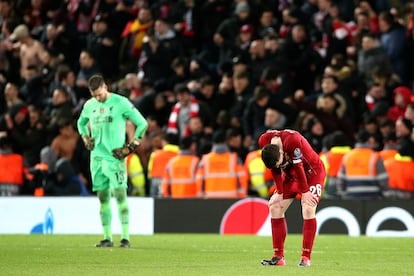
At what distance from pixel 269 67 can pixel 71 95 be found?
4428 millimetres

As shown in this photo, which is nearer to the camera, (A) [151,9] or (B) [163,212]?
(B) [163,212]

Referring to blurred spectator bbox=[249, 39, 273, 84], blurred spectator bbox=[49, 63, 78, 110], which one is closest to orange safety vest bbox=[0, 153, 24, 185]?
blurred spectator bbox=[49, 63, 78, 110]

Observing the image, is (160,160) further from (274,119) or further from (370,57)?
(370,57)

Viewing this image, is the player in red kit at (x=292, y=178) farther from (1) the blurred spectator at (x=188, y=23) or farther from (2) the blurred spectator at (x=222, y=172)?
(1) the blurred spectator at (x=188, y=23)

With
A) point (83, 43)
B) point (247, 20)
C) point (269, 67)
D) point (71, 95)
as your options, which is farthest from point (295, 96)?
point (83, 43)

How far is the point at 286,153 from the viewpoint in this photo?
12844 millimetres

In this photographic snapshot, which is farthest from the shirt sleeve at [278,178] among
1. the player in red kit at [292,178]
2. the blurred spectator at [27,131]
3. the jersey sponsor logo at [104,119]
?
the blurred spectator at [27,131]

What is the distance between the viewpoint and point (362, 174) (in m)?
20.4

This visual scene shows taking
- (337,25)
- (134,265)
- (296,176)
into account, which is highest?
(337,25)

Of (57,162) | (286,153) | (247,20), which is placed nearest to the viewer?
(286,153)

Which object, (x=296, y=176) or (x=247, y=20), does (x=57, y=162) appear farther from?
(x=296, y=176)

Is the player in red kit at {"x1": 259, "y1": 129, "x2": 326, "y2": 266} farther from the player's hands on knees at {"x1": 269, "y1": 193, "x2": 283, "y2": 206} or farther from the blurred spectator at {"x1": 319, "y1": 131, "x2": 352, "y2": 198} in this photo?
the blurred spectator at {"x1": 319, "y1": 131, "x2": 352, "y2": 198}

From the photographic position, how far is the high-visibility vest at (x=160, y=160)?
22.0 meters

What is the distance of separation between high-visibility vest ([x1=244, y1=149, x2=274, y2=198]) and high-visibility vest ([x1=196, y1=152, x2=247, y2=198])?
21 centimetres
